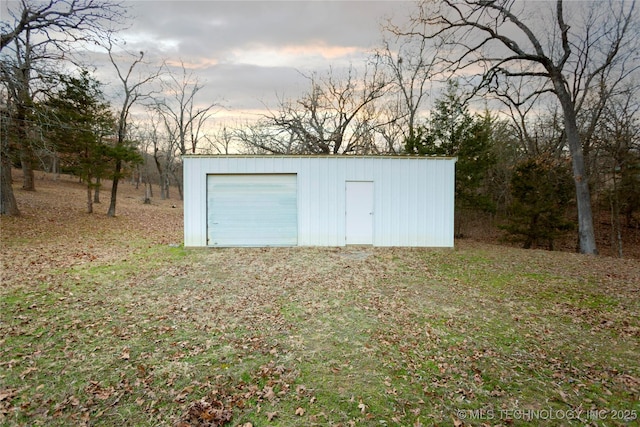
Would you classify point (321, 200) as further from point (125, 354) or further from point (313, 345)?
point (125, 354)

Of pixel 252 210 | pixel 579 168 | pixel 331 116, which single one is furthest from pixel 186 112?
pixel 579 168

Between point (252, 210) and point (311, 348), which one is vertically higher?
point (252, 210)

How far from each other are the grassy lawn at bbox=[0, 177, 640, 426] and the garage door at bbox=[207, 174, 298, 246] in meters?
2.33

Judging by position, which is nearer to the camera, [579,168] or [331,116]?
[579,168]

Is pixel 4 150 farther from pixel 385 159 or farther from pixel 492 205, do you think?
→ pixel 492 205

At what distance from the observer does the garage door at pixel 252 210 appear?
9641mm

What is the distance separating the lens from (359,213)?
9.87 m

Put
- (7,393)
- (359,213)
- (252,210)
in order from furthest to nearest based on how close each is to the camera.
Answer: (359,213) → (252,210) → (7,393)

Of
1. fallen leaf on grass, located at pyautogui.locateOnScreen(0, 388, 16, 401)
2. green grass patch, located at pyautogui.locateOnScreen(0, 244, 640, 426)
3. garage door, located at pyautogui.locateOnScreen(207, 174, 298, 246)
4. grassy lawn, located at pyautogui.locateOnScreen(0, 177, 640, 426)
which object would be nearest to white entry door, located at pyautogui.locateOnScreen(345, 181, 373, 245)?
garage door, located at pyautogui.locateOnScreen(207, 174, 298, 246)

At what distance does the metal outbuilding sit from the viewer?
31.6ft

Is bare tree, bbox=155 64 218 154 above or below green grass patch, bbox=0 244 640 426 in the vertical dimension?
above

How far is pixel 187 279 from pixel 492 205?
11.7 metres

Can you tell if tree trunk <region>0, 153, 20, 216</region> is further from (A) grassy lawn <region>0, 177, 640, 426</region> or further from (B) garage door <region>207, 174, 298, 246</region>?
(B) garage door <region>207, 174, 298, 246</region>

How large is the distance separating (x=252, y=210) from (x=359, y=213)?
124 inches
